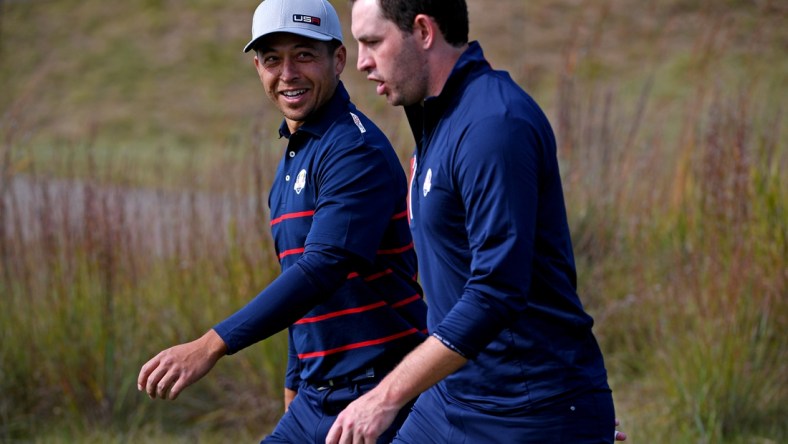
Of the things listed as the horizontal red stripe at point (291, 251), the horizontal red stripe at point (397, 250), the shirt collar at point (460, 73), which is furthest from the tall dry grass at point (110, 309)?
the shirt collar at point (460, 73)

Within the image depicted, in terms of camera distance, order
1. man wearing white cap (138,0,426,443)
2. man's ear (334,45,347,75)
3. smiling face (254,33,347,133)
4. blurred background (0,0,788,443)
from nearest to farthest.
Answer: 1. man wearing white cap (138,0,426,443)
2. smiling face (254,33,347,133)
3. man's ear (334,45,347,75)
4. blurred background (0,0,788,443)

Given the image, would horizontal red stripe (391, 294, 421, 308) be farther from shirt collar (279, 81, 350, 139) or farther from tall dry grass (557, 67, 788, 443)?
tall dry grass (557, 67, 788, 443)

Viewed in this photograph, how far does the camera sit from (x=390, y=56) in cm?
316

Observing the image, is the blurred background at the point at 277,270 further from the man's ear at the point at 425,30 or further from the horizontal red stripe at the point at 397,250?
the man's ear at the point at 425,30

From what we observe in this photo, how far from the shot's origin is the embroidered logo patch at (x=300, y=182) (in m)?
3.87

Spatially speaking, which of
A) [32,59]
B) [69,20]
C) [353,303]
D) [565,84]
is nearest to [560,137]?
[565,84]

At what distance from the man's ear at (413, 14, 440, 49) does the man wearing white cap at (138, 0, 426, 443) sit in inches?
28.2

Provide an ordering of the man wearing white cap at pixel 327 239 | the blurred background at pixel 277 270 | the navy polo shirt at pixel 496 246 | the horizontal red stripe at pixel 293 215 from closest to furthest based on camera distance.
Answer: the navy polo shirt at pixel 496 246 < the man wearing white cap at pixel 327 239 < the horizontal red stripe at pixel 293 215 < the blurred background at pixel 277 270

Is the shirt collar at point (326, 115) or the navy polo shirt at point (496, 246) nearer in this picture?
the navy polo shirt at point (496, 246)

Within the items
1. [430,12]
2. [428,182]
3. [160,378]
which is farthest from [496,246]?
[160,378]

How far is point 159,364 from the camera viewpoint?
11.1 feet

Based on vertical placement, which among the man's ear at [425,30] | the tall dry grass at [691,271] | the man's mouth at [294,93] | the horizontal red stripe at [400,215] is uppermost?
the man's ear at [425,30]

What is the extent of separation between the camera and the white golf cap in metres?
3.90

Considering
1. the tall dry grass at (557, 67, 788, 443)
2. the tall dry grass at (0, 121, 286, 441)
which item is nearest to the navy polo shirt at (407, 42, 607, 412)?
the tall dry grass at (557, 67, 788, 443)
